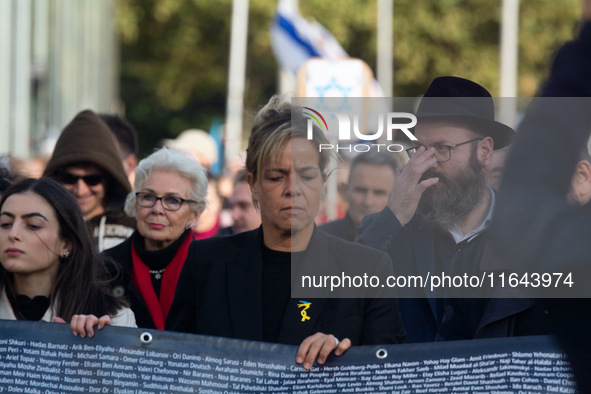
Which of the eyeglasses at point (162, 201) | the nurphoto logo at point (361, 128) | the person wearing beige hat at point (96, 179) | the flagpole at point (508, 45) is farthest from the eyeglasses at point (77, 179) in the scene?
the flagpole at point (508, 45)

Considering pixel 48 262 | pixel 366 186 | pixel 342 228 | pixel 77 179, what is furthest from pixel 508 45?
pixel 48 262

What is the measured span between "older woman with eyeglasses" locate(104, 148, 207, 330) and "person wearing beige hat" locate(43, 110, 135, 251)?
40 centimetres

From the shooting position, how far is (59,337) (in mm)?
2857

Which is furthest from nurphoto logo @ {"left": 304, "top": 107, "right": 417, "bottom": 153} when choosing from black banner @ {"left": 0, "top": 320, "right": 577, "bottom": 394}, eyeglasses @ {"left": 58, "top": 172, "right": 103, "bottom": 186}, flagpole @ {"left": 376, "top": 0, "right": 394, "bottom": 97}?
flagpole @ {"left": 376, "top": 0, "right": 394, "bottom": 97}

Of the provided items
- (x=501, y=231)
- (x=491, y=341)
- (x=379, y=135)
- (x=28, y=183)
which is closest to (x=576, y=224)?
(x=501, y=231)

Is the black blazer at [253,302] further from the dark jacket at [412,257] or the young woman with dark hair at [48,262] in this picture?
the young woman with dark hair at [48,262]

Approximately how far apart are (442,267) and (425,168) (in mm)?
390

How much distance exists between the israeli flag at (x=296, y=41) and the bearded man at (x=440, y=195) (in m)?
9.50

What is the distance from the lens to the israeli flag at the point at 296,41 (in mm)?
12773

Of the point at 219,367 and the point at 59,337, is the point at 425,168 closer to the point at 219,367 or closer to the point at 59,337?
the point at 219,367

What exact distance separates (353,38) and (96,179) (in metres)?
23.7

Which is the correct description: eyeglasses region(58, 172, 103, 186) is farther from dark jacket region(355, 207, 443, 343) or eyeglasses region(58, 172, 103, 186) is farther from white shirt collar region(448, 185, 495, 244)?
white shirt collar region(448, 185, 495, 244)

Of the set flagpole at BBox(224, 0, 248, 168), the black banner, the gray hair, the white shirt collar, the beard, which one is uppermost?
flagpole at BBox(224, 0, 248, 168)

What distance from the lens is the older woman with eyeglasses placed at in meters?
3.84
